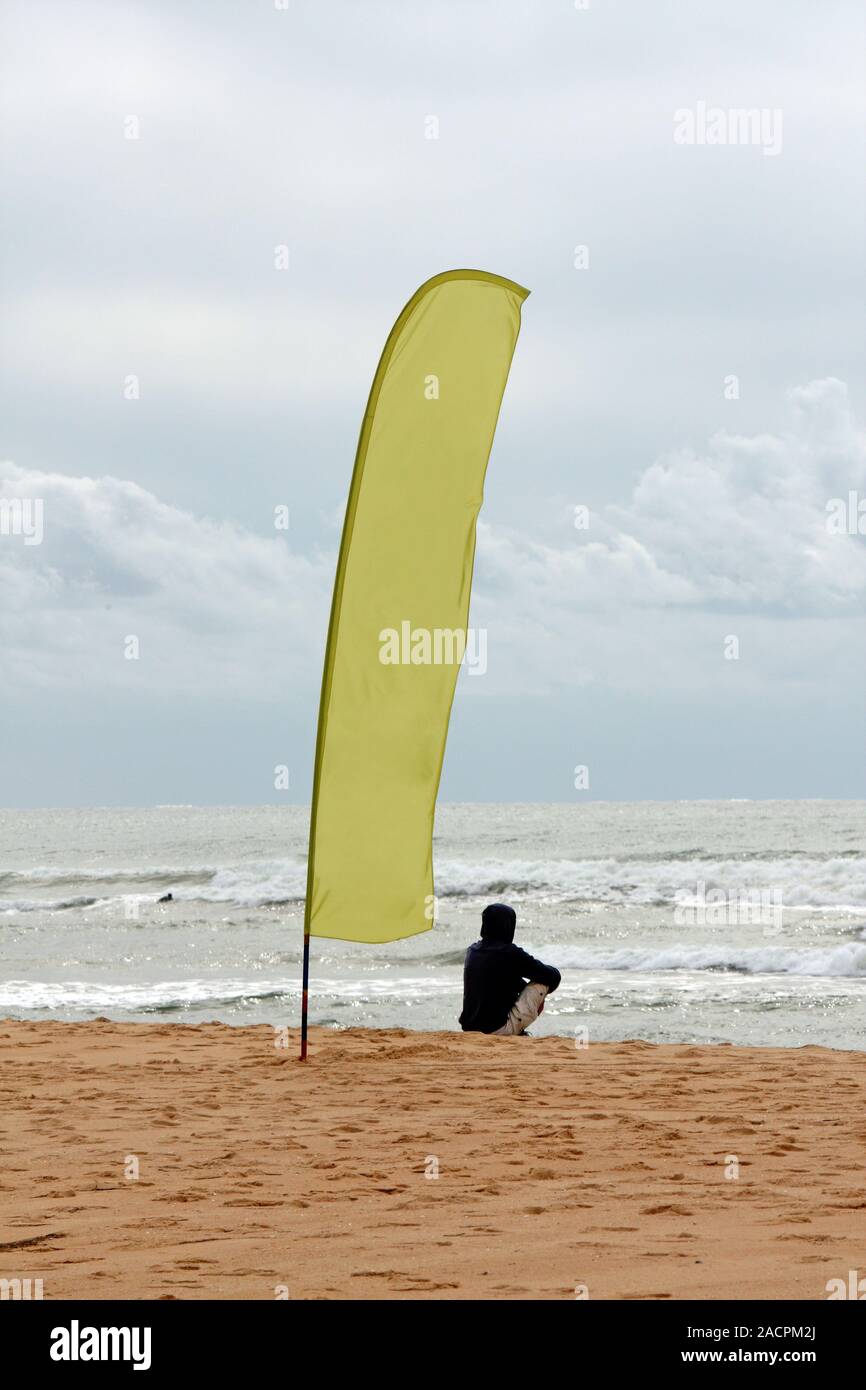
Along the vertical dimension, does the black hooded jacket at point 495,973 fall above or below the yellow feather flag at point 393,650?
below

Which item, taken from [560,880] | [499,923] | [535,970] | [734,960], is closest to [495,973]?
[535,970]

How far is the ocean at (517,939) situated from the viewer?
42.8 ft

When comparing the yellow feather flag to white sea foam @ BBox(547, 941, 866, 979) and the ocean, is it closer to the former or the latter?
the ocean

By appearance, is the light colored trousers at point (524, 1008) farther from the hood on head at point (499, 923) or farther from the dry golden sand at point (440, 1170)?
the hood on head at point (499, 923)

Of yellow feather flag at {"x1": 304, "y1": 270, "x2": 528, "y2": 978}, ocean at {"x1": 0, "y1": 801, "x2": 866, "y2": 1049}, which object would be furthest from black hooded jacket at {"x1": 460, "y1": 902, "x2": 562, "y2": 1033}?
yellow feather flag at {"x1": 304, "y1": 270, "x2": 528, "y2": 978}

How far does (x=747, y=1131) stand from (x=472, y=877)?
2769cm

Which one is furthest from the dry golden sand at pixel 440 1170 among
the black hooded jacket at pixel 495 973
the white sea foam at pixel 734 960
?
the white sea foam at pixel 734 960

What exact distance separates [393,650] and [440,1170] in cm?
343

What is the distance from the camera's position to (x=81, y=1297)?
3979 mm

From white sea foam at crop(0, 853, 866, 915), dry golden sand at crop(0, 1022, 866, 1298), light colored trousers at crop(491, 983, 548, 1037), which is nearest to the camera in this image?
dry golden sand at crop(0, 1022, 866, 1298)

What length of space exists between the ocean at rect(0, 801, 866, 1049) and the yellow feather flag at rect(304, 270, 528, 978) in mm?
3388

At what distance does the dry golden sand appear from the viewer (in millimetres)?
4238

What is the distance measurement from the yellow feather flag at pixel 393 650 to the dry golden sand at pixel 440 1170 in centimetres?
124

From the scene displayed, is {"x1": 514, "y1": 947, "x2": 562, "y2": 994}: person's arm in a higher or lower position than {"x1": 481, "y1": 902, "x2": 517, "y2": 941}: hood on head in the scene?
lower
